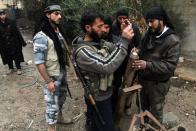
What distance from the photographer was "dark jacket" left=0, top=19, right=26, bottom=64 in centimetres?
725

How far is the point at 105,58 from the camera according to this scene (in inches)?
118

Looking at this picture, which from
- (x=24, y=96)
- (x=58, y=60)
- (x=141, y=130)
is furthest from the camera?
(x=24, y=96)

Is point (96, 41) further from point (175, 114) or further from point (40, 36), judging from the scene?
point (175, 114)

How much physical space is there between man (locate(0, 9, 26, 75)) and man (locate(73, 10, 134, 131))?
448 cm

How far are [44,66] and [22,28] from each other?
34.1ft

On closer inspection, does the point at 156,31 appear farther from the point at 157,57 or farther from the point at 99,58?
the point at 99,58

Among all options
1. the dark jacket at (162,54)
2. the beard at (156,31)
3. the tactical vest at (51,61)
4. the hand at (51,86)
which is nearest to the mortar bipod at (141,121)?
the dark jacket at (162,54)

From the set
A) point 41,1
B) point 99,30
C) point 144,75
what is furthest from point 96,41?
point 41,1

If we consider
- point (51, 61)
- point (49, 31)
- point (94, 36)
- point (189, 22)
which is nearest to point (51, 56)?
point (51, 61)

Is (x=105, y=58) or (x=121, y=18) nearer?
(x=105, y=58)

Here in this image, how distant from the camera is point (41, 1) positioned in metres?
10.7

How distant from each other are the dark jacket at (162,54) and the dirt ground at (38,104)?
4.79 feet

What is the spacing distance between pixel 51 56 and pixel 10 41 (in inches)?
143

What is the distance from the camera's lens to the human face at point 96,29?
301 cm
